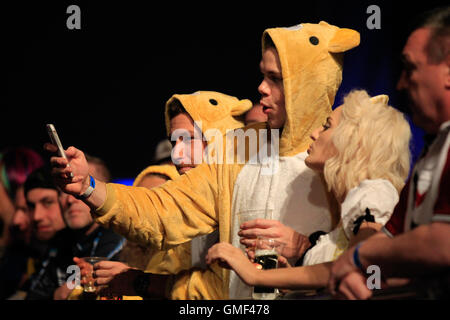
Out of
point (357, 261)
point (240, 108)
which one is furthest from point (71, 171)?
point (240, 108)

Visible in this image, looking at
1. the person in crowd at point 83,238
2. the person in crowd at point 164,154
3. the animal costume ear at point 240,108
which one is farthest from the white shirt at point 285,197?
the person in crowd at point 164,154

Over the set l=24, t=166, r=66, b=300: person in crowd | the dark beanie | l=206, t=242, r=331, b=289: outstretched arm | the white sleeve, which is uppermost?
the white sleeve

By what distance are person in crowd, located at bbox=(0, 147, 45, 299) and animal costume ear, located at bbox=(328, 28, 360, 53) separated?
8.30ft

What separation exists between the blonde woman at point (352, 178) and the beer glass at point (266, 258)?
2.5 inches

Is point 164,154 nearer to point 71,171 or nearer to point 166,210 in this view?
point 166,210

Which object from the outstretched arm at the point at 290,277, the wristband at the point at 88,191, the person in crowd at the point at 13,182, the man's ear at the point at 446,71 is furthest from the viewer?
the person in crowd at the point at 13,182

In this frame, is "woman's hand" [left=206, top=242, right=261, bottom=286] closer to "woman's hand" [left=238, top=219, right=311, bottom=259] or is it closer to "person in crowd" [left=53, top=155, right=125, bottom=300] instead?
"woman's hand" [left=238, top=219, right=311, bottom=259]

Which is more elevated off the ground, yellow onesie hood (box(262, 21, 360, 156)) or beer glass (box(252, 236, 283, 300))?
yellow onesie hood (box(262, 21, 360, 156))

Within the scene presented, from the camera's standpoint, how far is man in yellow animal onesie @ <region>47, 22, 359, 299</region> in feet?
8.09

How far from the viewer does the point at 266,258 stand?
211 cm

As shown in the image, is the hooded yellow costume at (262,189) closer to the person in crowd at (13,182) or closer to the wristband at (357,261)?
the wristband at (357,261)

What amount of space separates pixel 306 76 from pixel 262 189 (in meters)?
0.45

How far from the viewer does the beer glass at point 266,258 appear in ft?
6.86

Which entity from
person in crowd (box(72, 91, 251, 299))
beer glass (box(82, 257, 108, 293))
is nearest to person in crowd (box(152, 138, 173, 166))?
person in crowd (box(72, 91, 251, 299))
